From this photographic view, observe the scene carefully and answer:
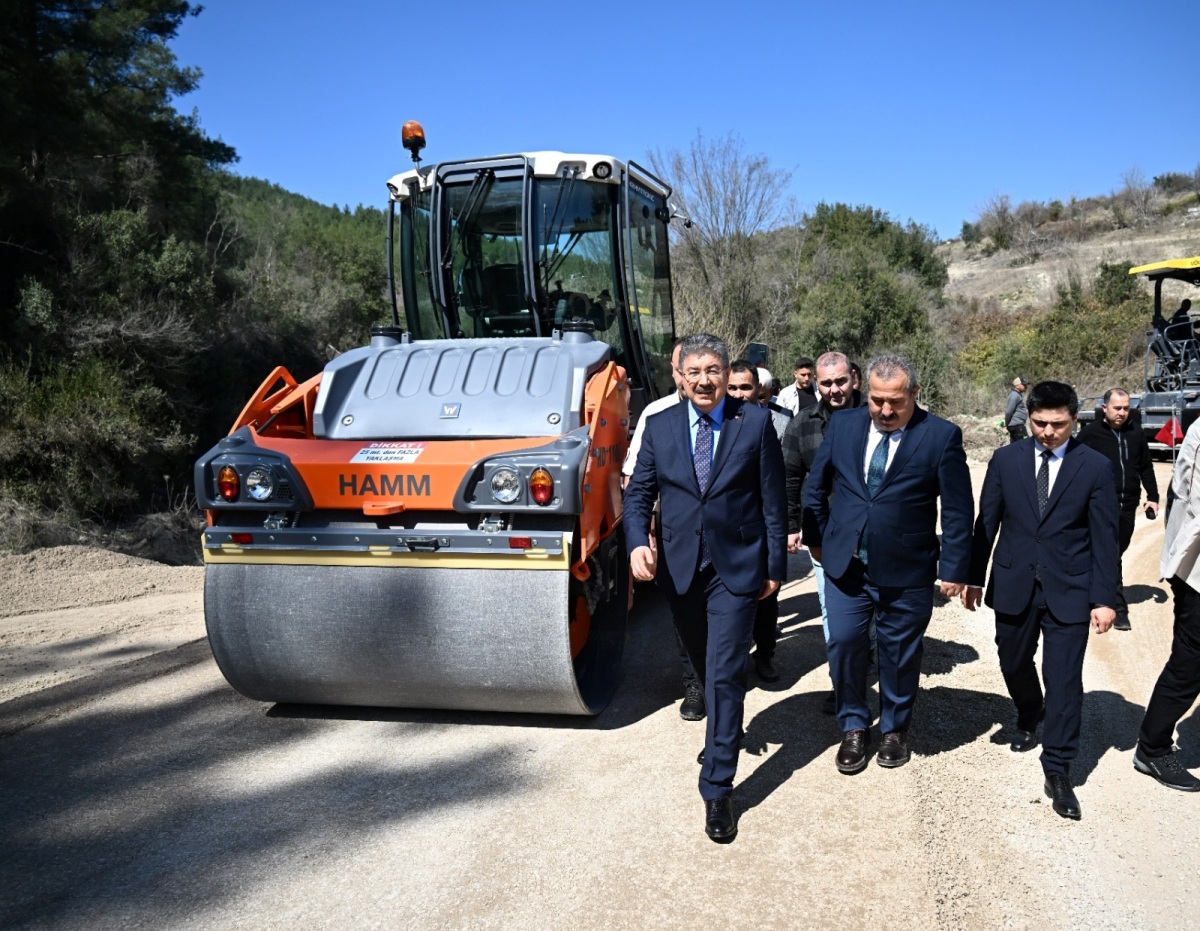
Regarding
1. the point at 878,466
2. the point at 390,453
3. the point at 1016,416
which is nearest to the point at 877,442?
the point at 878,466

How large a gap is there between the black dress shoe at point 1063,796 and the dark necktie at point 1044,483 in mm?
1106

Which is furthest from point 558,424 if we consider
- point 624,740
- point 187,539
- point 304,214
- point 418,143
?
point 304,214

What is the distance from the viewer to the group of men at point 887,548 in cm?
384

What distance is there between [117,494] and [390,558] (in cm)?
1111

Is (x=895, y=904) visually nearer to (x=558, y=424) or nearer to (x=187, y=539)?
(x=558, y=424)

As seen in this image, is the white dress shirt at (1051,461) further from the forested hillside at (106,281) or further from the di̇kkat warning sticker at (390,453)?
the forested hillside at (106,281)

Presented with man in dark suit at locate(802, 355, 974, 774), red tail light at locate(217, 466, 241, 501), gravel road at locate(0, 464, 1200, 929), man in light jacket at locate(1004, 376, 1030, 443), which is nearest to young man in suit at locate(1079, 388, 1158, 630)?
gravel road at locate(0, 464, 1200, 929)

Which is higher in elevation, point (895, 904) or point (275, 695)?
point (275, 695)

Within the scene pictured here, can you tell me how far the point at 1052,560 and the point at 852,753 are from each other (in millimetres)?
1200

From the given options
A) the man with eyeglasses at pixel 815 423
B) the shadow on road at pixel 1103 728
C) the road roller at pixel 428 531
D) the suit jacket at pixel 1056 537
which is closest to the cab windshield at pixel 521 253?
the road roller at pixel 428 531

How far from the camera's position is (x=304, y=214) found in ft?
144

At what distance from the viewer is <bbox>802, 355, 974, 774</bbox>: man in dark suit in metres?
4.09

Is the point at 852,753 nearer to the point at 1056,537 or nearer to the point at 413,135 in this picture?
the point at 1056,537

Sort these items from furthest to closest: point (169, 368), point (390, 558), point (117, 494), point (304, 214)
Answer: point (304, 214)
point (169, 368)
point (117, 494)
point (390, 558)
